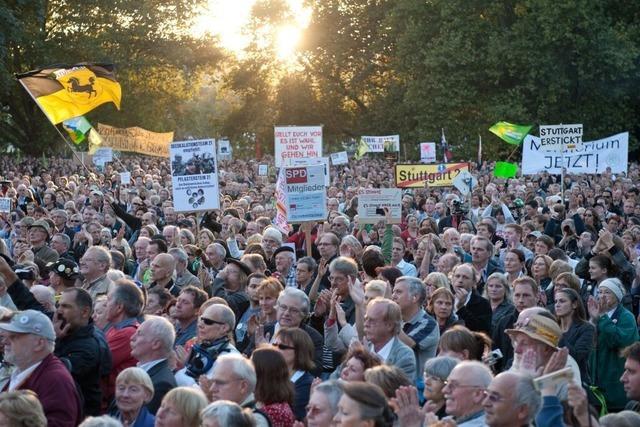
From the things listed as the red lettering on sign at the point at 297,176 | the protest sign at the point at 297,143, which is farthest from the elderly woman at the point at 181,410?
the protest sign at the point at 297,143

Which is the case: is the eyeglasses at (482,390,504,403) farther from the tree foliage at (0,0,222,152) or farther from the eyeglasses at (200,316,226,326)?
the tree foliage at (0,0,222,152)

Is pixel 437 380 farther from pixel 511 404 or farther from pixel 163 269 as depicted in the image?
pixel 163 269

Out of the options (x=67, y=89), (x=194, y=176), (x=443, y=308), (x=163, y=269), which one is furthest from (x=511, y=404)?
(x=67, y=89)

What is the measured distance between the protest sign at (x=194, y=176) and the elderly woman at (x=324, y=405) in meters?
10.5

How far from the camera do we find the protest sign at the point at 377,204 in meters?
15.9

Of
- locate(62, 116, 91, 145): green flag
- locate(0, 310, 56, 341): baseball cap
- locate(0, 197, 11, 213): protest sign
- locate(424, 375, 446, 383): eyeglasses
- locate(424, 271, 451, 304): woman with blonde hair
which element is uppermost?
locate(62, 116, 91, 145): green flag

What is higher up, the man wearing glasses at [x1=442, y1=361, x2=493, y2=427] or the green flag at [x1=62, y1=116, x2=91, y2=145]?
the green flag at [x1=62, y1=116, x2=91, y2=145]

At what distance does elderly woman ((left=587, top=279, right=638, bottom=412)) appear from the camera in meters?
9.59

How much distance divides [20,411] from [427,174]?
19.4 meters

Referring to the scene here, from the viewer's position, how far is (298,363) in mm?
7527

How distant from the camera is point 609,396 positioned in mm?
9547

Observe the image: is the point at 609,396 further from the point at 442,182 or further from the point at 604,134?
the point at 604,134

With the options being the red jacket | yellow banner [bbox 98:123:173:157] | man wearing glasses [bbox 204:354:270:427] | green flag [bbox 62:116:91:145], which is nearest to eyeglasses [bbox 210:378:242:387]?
man wearing glasses [bbox 204:354:270:427]

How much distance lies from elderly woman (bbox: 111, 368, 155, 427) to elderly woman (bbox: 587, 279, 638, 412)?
4.32 meters
